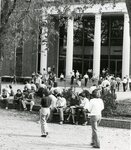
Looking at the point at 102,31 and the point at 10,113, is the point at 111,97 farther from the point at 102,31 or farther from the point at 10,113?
the point at 102,31

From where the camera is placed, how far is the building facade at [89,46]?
1737 inches

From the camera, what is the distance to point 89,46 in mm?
47781

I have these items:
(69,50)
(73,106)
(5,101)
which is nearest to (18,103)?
(5,101)

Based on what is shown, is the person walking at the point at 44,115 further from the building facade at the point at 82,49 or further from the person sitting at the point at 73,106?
the building facade at the point at 82,49

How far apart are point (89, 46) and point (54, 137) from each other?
35401mm

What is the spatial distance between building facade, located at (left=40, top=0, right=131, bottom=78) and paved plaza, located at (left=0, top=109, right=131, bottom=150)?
27.4 meters

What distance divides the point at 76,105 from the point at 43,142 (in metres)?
5.17

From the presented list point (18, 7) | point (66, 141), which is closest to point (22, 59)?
point (18, 7)

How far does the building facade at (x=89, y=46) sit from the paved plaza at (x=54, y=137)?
1077 inches

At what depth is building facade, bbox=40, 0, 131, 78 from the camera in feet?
145

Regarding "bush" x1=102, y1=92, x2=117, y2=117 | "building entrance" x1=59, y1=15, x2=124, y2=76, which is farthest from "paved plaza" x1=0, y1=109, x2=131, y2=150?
"building entrance" x1=59, y1=15, x2=124, y2=76

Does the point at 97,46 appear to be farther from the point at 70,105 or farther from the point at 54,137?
the point at 54,137

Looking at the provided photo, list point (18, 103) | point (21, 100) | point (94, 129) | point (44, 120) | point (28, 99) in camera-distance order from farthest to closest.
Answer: point (18, 103) < point (28, 99) < point (21, 100) < point (44, 120) < point (94, 129)

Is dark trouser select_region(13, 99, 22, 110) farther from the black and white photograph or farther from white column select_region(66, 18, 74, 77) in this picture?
white column select_region(66, 18, 74, 77)
